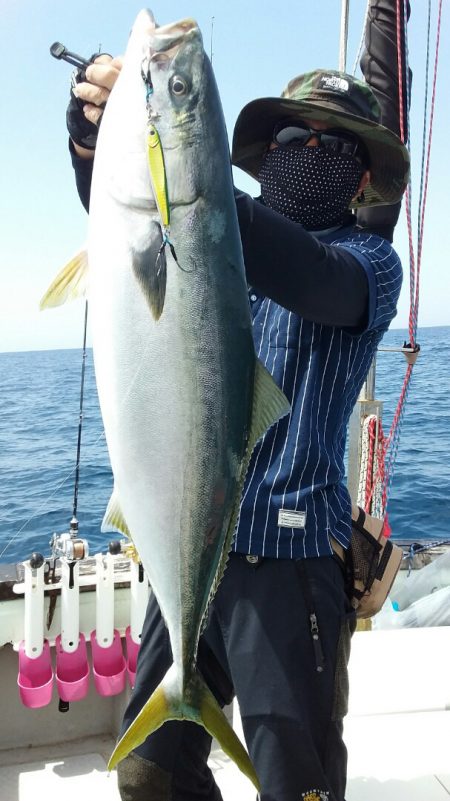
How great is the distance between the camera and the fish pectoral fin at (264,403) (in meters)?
1.58

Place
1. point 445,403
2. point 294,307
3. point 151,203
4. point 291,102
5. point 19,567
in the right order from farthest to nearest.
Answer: point 445,403 → point 19,567 → point 291,102 → point 294,307 → point 151,203

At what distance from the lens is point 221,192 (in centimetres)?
143

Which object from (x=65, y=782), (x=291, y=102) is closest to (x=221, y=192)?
(x=291, y=102)

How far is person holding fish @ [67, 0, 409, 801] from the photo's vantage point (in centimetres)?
163

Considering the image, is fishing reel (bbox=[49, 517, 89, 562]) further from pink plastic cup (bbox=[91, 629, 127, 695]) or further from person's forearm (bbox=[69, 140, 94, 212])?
person's forearm (bbox=[69, 140, 94, 212])

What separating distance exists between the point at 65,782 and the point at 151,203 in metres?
3.30

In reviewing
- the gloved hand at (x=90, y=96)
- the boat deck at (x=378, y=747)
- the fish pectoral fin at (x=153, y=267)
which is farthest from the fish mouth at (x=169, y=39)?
the boat deck at (x=378, y=747)

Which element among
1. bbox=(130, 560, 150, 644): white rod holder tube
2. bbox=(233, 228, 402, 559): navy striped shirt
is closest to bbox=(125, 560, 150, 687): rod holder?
bbox=(130, 560, 150, 644): white rod holder tube

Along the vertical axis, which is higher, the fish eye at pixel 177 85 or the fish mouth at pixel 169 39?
the fish mouth at pixel 169 39

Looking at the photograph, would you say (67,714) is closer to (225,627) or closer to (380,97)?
(225,627)

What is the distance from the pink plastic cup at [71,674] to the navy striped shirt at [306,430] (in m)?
2.13

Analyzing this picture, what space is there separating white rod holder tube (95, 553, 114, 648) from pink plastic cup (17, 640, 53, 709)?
0.30 metres

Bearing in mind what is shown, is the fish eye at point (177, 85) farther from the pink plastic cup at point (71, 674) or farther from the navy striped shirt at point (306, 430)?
the pink plastic cup at point (71, 674)

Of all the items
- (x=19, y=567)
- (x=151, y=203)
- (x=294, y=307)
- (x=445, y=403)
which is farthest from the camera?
(x=445, y=403)
